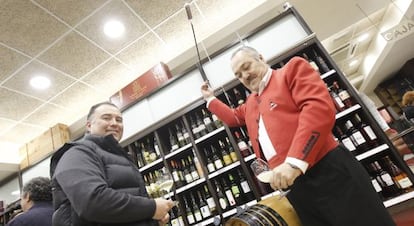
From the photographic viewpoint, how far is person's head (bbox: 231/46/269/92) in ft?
5.76

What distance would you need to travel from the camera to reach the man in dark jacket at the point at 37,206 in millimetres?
2186

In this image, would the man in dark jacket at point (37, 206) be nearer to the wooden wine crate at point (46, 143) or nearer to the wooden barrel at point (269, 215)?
the wooden barrel at point (269, 215)

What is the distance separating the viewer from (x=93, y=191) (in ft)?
3.92

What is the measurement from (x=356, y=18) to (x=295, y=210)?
175 inches

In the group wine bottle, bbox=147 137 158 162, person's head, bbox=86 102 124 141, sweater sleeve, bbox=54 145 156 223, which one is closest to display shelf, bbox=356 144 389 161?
sweater sleeve, bbox=54 145 156 223

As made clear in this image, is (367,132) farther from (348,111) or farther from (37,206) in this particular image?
(37,206)

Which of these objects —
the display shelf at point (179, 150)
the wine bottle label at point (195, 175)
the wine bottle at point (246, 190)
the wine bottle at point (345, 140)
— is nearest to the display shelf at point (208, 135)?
the display shelf at point (179, 150)

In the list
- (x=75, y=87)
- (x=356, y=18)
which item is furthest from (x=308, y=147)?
(x=356, y=18)

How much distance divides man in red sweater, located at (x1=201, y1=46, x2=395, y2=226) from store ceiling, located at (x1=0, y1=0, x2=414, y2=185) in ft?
7.93

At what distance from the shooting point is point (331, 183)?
52.5 inches

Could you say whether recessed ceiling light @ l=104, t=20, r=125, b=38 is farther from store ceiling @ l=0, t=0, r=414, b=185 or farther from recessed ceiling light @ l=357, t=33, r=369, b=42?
recessed ceiling light @ l=357, t=33, r=369, b=42

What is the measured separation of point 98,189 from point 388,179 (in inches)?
97.0

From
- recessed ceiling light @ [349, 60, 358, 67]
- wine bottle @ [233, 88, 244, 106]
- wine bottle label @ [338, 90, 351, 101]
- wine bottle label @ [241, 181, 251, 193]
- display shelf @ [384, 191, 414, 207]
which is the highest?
recessed ceiling light @ [349, 60, 358, 67]

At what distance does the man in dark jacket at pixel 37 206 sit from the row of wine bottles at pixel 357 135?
276 cm
